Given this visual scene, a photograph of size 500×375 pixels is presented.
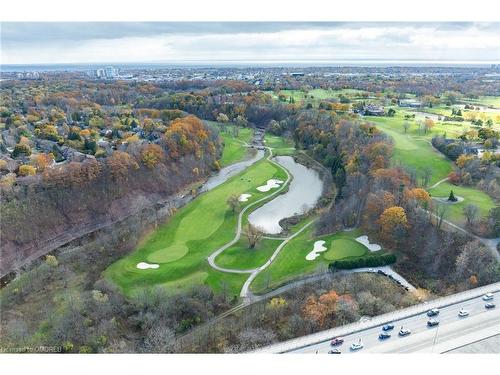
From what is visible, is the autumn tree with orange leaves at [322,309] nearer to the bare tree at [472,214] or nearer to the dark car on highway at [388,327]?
the dark car on highway at [388,327]

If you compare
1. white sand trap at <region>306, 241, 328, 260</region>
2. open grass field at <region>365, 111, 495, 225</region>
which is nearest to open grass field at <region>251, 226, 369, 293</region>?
white sand trap at <region>306, 241, 328, 260</region>

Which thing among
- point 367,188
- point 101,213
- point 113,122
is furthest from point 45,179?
point 367,188

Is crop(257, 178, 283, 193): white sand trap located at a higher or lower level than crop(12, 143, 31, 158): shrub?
lower

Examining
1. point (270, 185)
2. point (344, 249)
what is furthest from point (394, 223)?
point (270, 185)

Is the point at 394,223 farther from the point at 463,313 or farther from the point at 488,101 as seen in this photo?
the point at 488,101

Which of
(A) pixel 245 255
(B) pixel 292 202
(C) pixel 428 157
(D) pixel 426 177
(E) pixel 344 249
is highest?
(C) pixel 428 157

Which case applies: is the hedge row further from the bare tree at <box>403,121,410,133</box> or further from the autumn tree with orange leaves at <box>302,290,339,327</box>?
the bare tree at <box>403,121,410,133</box>
